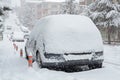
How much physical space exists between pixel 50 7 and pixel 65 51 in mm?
107705

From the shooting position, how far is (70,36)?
30.7 ft

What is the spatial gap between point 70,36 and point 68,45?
0.40 m

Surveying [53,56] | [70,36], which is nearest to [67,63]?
[53,56]

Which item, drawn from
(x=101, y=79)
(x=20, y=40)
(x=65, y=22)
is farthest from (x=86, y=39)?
(x=20, y=40)

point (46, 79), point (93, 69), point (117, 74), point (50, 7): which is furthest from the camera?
point (50, 7)

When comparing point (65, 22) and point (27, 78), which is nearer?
point (27, 78)

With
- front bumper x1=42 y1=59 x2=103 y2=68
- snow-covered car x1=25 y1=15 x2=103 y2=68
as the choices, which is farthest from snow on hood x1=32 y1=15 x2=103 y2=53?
front bumper x1=42 y1=59 x2=103 y2=68

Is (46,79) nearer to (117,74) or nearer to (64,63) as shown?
(64,63)

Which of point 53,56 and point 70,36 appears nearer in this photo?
point 53,56

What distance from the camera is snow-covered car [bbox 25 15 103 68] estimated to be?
9039 mm

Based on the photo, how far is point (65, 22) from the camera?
9.95 m

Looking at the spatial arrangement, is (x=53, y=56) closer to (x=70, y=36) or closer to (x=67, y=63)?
(x=67, y=63)

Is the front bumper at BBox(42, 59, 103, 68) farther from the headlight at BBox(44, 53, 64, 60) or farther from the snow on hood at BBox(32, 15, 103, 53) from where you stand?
the snow on hood at BBox(32, 15, 103, 53)

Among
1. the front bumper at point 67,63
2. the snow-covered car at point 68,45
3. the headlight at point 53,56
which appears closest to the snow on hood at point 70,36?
the snow-covered car at point 68,45
